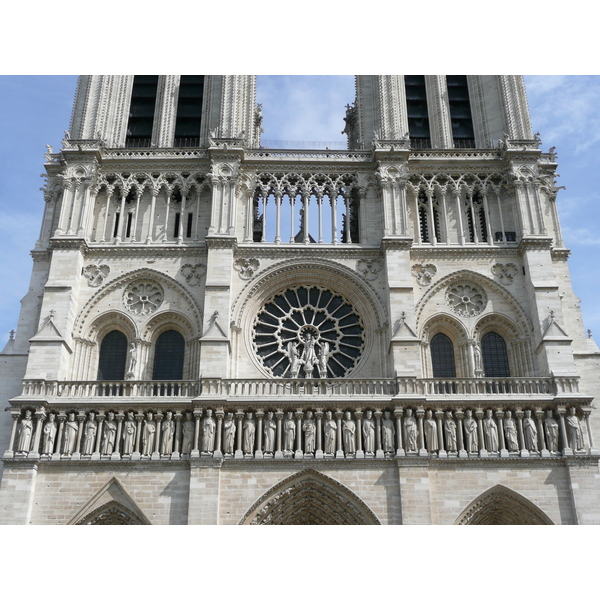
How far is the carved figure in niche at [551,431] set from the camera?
21298 millimetres

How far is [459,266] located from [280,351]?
6.33 m

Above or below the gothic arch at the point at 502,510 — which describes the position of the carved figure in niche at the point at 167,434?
above

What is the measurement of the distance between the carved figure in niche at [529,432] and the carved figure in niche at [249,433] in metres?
7.44

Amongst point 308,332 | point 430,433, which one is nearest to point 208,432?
point 308,332

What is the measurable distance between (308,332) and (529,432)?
7.32 metres

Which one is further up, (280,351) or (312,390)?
(280,351)

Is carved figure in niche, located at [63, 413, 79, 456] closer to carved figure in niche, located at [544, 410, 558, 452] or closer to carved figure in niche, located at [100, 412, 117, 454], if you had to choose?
carved figure in niche, located at [100, 412, 117, 454]

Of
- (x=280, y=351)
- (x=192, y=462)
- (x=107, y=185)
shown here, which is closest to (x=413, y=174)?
(x=280, y=351)

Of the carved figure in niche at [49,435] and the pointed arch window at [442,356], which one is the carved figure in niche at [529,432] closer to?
the pointed arch window at [442,356]

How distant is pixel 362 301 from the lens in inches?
971

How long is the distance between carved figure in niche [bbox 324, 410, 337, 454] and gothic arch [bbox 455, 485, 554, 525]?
379cm

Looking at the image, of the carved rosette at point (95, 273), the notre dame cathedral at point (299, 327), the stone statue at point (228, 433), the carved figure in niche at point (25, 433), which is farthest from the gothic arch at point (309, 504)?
the carved rosette at point (95, 273)

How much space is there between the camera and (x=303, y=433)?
70.8 feet

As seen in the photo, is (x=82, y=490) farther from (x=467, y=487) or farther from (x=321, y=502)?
(x=467, y=487)
